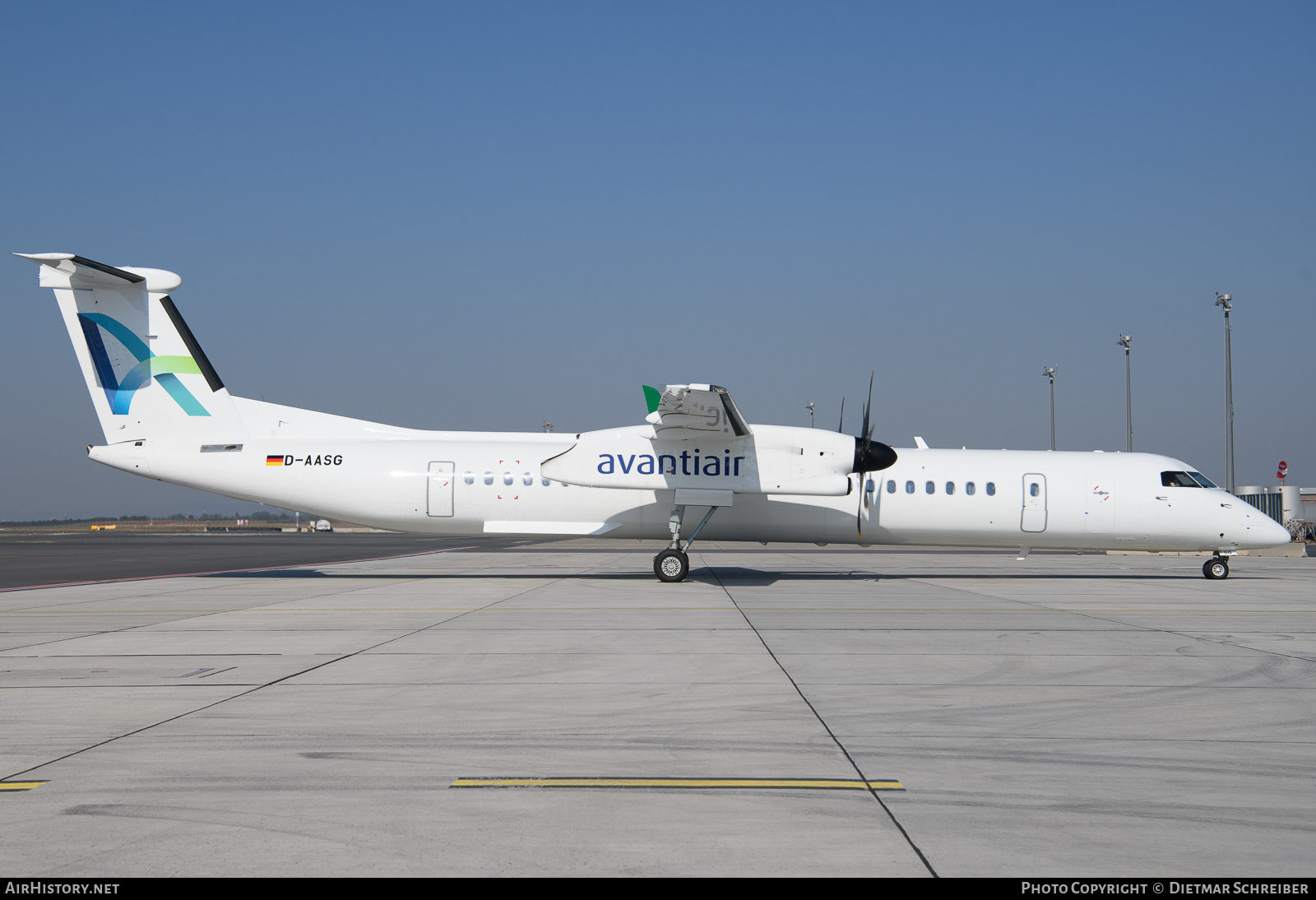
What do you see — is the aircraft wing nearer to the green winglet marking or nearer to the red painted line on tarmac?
the green winglet marking

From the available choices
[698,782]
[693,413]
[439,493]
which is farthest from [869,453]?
[698,782]

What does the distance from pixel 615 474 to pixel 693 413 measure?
7.28 feet

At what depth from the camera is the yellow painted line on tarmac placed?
4.62 m

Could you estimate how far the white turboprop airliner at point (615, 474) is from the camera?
1762cm

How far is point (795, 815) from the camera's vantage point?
417 centimetres

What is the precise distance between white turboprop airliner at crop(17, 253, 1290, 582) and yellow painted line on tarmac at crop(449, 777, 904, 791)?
39.5 ft

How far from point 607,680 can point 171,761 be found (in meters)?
3.52

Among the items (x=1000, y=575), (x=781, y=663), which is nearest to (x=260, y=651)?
(x=781, y=663)

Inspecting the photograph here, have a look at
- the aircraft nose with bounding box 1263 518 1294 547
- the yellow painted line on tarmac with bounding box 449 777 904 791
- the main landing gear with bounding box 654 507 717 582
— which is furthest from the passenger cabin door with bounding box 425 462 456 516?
the aircraft nose with bounding box 1263 518 1294 547

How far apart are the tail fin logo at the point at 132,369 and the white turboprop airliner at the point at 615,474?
0.03m

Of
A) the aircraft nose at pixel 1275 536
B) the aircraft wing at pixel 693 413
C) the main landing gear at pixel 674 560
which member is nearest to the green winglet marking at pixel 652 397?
the aircraft wing at pixel 693 413

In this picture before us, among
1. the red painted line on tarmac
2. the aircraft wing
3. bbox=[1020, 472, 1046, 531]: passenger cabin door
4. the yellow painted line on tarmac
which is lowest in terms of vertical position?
the red painted line on tarmac

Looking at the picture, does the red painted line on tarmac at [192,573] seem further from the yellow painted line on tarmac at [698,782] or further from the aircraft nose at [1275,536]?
the aircraft nose at [1275,536]
